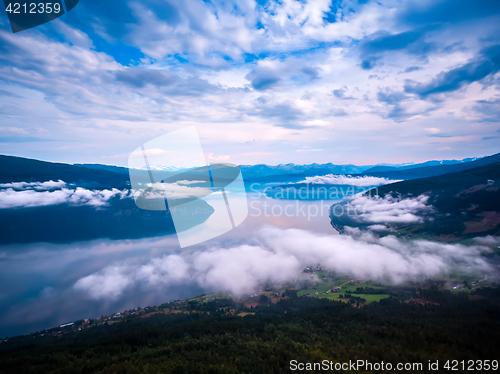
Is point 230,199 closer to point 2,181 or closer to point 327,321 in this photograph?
point 327,321

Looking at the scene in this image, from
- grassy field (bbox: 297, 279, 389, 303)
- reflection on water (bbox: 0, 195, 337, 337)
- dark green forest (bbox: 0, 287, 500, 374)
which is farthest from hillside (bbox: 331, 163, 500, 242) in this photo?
dark green forest (bbox: 0, 287, 500, 374)

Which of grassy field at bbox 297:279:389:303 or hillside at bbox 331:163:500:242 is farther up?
hillside at bbox 331:163:500:242

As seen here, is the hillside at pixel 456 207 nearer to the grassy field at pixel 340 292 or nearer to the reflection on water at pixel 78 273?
the reflection on water at pixel 78 273

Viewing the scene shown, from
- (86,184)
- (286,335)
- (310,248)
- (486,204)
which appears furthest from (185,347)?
(86,184)

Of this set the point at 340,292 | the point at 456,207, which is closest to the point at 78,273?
the point at 340,292

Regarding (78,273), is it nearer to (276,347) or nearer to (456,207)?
(276,347)

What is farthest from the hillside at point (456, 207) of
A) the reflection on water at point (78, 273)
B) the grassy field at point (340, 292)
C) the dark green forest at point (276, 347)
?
the dark green forest at point (276, 347)

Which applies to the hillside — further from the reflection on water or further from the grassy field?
the grassy field

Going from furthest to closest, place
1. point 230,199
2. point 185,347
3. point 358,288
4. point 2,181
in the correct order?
point 2,181 < point 358,288 < point 185,347 < point 230,199
